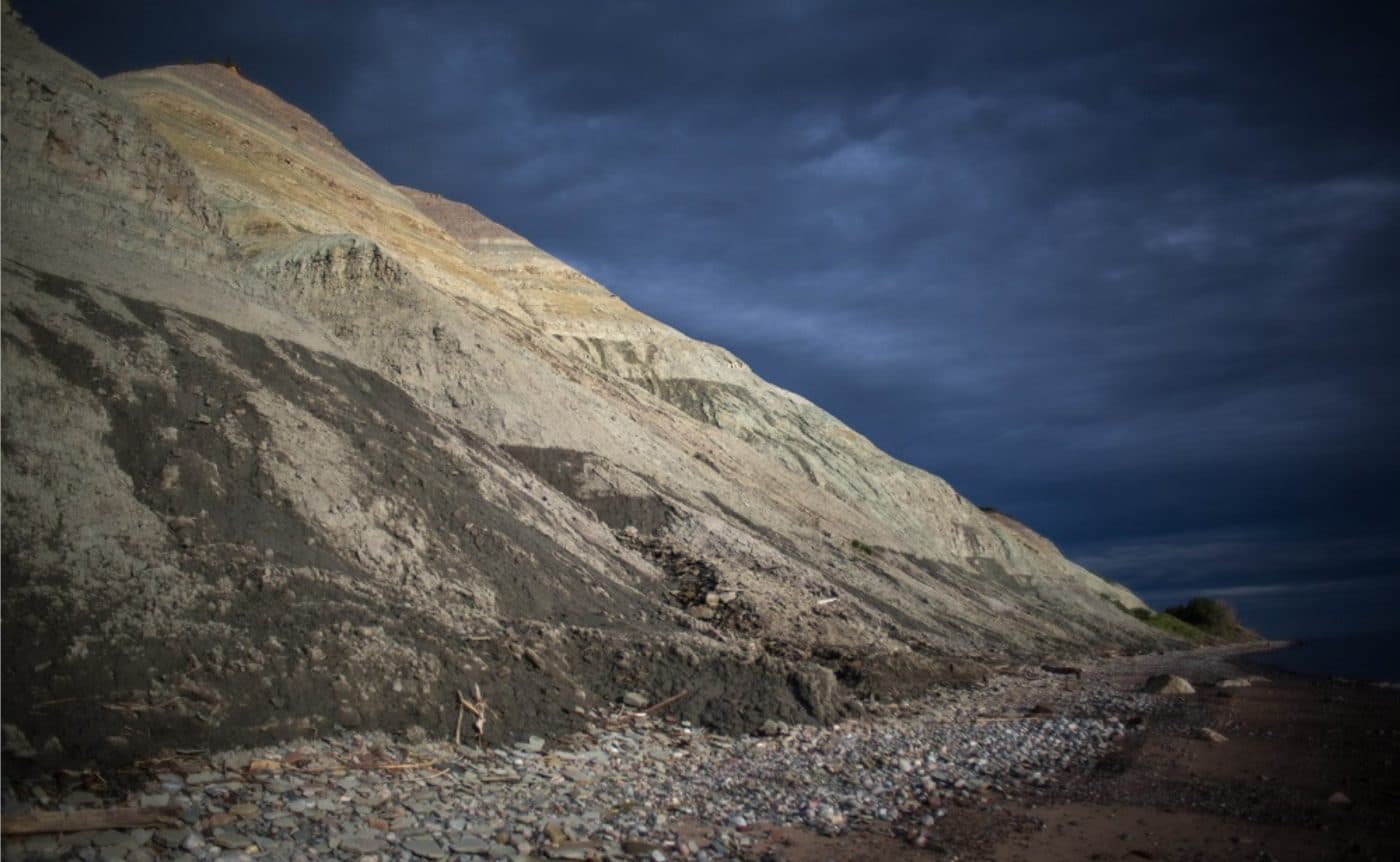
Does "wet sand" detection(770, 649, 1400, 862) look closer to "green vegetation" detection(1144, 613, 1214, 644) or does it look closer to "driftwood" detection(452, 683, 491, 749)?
"driftwood" detection(452, 683, 491, 749)

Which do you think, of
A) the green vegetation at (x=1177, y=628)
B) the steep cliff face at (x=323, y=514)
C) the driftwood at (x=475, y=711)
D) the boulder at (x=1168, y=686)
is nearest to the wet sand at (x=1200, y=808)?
the driftwood at (x=475, y=711)

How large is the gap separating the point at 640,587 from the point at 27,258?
12572mm

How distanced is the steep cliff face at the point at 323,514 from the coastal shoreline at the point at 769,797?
781 mm

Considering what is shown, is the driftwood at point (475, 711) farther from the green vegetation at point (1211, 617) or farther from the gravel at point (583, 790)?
the green vegetation at point (1211, 617)

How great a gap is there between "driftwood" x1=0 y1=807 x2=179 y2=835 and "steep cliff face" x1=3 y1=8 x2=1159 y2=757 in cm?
97

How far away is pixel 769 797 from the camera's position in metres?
8.91

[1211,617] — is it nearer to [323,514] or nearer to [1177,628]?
[1177,628]

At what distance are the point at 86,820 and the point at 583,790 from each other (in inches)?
173

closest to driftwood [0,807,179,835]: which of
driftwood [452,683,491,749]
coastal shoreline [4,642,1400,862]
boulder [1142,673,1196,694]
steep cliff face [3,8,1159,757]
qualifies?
coastal shoreline [4,642,1400,862]

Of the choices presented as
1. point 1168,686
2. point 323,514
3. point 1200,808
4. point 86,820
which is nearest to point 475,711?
point 86,820

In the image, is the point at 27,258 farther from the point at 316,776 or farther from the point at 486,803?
the point at 486,803

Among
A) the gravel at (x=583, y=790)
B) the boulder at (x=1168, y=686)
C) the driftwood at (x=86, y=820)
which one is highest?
the boulder at (x=1168, y=686)

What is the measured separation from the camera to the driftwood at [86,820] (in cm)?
616

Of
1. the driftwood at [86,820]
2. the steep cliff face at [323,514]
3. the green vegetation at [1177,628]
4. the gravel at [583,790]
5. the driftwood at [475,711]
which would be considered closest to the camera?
the driftwood at [86,820]
